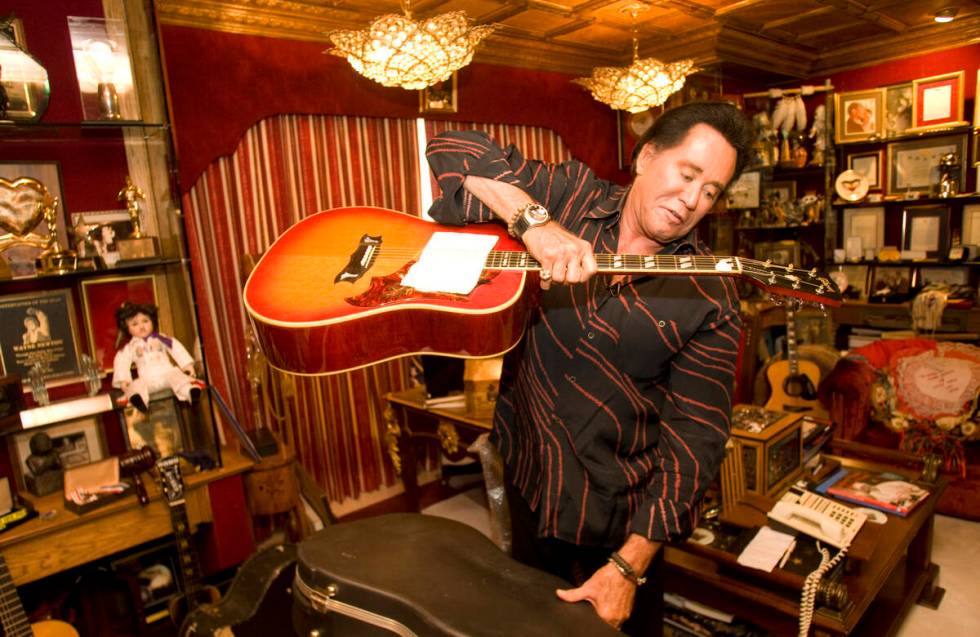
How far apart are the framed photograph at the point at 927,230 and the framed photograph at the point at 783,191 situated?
835 mm

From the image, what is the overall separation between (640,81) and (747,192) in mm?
2018

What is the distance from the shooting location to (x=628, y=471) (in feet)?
3.96

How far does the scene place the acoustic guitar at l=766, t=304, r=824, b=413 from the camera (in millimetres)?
3707

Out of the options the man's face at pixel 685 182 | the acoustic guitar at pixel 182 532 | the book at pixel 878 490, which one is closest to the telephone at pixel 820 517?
the book at pixel 878 490

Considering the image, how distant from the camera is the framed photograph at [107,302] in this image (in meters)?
2.41

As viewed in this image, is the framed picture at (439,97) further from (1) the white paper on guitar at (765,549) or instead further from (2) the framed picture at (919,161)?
(2) the framed picture at (919,161)

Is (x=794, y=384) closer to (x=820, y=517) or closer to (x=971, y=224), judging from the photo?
(x=820, y=517)

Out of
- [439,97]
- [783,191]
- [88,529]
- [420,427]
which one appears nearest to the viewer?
[88,529]

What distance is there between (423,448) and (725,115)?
3.18 meters

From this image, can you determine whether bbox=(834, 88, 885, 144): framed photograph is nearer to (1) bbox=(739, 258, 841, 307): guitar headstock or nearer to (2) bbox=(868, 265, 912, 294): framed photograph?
(2) bbox=(868, 265, 912, 294): framed photograph

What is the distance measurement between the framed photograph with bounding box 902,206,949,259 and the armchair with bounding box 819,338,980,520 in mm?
1547

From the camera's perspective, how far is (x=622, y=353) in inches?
46.3

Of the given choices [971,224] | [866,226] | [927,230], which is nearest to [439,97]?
[866,226]

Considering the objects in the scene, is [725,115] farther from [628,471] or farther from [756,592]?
[756,592]
